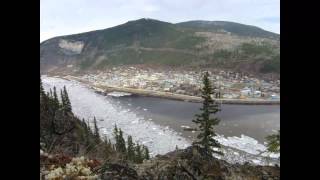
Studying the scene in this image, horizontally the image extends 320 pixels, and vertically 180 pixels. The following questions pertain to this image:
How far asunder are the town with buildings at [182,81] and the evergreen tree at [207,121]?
0.12 feet

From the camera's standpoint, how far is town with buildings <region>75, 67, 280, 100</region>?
219 cm

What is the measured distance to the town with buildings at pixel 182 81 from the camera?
219 cm

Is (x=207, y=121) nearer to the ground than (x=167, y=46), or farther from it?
nearer to the ground

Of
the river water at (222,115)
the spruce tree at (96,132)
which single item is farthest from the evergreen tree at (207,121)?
the spruce tree at (96,132)

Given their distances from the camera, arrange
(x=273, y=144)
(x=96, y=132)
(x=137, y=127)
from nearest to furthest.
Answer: (x=273, y=144) < (x=137, y=127) < (x=96, y=132)

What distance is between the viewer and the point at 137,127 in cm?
236

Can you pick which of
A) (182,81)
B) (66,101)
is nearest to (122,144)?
(66,101)

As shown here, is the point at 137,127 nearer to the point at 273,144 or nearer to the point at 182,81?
the point at 182,81

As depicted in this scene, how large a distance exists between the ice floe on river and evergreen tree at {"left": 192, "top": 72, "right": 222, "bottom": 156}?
0.18 feet

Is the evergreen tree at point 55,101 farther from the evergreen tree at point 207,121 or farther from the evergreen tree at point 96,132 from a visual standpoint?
the evergreen tree at point 207,121

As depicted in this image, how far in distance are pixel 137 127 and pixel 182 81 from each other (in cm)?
39
